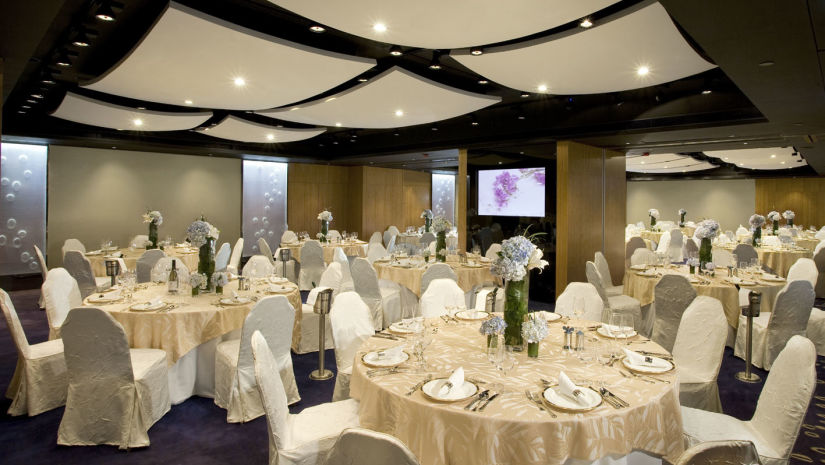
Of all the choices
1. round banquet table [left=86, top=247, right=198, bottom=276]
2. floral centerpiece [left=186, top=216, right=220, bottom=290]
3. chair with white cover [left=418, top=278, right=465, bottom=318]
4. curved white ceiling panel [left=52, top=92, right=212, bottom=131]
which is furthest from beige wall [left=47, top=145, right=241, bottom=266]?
chair with white cover [left=418, top=278, right=465, bottom=318]

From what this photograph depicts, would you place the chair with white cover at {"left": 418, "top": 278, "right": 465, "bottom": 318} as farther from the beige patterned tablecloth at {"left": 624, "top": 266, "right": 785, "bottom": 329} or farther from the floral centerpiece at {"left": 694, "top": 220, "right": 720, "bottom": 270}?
the floral centerpiece at {"left": 694, "top": 220, "right": 720, "bottom": 270}

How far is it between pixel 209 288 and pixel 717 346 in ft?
13.6

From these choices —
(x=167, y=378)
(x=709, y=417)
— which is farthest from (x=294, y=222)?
(x=709, y=417)

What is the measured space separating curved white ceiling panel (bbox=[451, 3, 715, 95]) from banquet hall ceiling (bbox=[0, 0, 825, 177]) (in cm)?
2

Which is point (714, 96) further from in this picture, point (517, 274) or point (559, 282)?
point (517, 274)

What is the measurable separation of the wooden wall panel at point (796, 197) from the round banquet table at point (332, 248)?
50.2 ft

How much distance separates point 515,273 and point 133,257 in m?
6.79

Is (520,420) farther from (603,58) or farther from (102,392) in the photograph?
(603,58)

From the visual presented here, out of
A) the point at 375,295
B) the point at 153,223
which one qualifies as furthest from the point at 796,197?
the point at 153,223

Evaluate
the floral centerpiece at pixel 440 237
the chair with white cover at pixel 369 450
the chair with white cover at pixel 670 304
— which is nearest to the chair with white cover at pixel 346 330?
the chair with white cover at pixel 369 450

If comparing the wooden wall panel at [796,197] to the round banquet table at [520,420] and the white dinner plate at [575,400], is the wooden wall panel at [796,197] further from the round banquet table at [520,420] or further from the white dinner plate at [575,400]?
the white dinner plate at [575,400]

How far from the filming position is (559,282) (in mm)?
7570

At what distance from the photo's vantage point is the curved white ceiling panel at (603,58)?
146 inches

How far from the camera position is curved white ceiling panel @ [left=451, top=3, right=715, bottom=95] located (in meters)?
3.70
